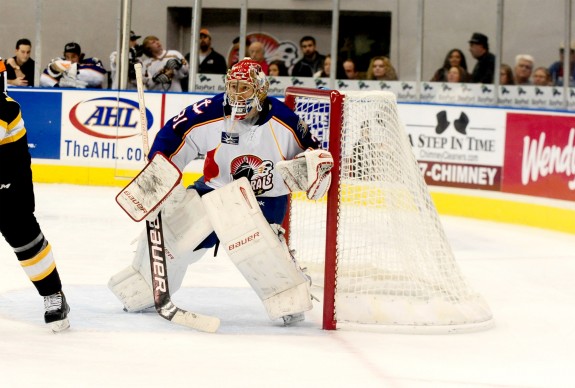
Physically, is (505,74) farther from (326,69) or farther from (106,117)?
(106,117)

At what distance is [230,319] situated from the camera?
14.3 ft

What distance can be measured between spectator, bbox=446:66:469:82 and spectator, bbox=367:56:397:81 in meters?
0.42

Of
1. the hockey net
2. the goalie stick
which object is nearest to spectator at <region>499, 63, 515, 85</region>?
the hockey net

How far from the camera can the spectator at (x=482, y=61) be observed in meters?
8.41

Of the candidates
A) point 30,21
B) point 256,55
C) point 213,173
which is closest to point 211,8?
point 256,55

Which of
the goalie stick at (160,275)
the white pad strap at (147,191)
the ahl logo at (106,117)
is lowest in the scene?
the goalie stick at (160,275)

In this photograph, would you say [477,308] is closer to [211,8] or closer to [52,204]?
[52,204]

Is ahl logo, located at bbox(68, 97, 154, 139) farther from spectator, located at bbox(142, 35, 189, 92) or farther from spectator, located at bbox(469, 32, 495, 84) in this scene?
spectator, located at bbox(469, 32, 495, 84)

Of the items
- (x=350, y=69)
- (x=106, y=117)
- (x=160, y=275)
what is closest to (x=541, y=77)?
(x=350, y=69)

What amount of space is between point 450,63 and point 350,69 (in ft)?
2.48

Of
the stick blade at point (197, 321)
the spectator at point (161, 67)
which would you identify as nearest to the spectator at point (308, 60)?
the spectator at point (161, 67)

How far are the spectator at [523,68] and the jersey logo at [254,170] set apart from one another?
4.43 m

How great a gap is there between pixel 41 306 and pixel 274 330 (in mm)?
912

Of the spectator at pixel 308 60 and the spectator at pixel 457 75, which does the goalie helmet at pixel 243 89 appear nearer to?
the spectator at pixel 457 75
